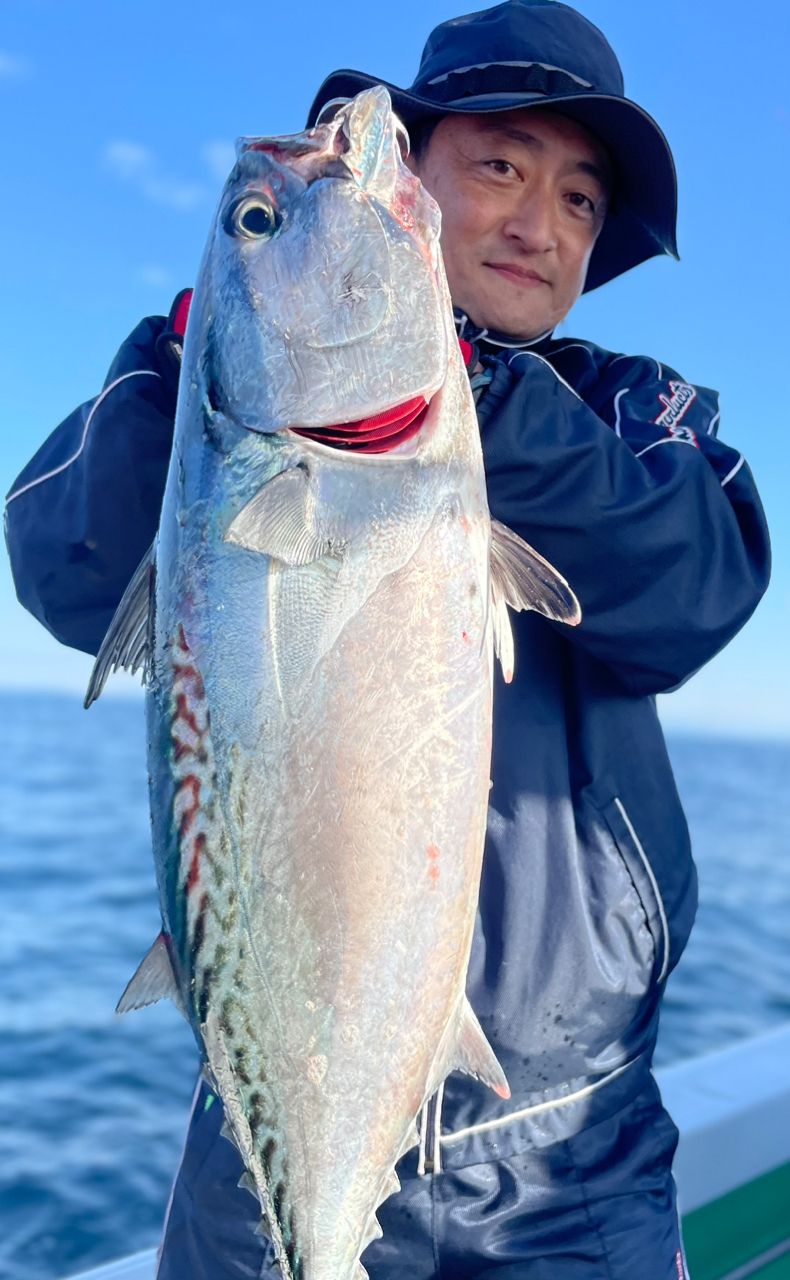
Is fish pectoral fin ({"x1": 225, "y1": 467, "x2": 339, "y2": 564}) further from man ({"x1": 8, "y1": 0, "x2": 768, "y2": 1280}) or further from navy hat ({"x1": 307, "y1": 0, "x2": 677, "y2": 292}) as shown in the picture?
navy hat ({"x1": 307, "y1": 0, "x2": 677, "y2": 292})

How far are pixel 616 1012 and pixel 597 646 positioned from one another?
0.78m

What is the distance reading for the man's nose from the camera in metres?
2.39

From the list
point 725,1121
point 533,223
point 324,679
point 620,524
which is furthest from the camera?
point 725,1121

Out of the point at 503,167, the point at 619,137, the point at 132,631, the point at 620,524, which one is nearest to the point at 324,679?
the point at 132,631

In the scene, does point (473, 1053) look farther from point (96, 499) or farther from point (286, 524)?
point (96, 499)

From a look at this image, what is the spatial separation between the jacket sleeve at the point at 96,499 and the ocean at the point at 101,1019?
4.73 meters

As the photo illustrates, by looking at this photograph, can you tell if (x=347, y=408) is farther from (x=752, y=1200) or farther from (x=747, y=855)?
(x=747, y=855)

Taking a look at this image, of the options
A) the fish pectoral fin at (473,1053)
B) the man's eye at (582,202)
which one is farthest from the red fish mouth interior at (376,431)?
the man's eye at (582,202)

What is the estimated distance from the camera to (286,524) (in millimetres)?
1516

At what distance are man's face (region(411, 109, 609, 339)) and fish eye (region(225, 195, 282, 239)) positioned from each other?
2.91ft

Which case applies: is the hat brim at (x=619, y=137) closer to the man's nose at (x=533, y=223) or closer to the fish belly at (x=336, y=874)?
the man's nose at (x=533, y=223)

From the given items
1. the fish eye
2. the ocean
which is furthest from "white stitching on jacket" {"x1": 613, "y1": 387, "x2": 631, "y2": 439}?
the ocean

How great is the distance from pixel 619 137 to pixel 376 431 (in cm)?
132

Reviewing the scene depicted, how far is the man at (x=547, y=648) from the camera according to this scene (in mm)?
1955
